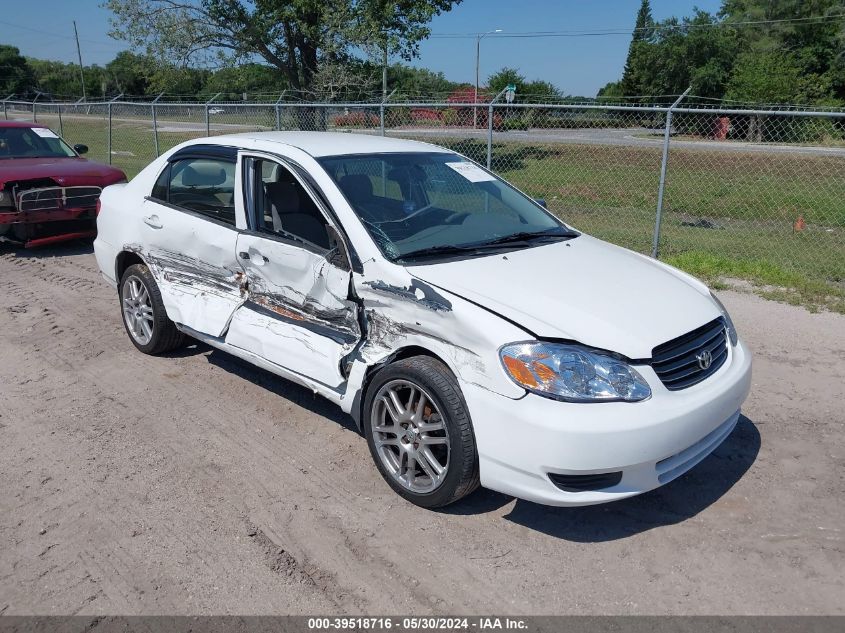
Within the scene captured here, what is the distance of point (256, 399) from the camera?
494 cm

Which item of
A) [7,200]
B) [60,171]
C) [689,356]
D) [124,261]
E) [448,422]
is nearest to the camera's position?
[448,422]

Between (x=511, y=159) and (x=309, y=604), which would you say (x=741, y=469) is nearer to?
(x=309, y=604)

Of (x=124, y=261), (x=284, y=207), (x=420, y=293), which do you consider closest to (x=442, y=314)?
(x=420, y=293)

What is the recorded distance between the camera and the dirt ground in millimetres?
2990

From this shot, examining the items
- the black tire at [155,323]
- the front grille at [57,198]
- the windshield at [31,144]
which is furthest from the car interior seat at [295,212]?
the windshield at [31,144]

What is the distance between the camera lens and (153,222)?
533cm

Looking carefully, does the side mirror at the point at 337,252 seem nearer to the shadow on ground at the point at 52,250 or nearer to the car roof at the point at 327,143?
the car roof at the point at 327,143

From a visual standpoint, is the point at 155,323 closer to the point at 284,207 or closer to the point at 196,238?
the point at 196,238

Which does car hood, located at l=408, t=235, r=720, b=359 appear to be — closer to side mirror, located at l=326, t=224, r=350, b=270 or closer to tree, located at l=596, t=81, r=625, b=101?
side mirror, located at l=326, t=224, r=350, b=270

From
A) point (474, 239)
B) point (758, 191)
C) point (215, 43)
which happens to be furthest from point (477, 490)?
point (215, 43)

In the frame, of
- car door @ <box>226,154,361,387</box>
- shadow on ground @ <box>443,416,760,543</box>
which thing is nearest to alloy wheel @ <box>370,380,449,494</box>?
shadow on ground @ <box>443,416,760,543</box>

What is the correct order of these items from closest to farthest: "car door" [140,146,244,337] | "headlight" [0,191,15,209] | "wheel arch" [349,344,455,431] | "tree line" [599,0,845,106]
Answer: "wheel arch" [349,344,455,431]
"car door" [140,146,244,337]
"headlight" [0,191,15,209]
"tree line" [599,0,845,106]

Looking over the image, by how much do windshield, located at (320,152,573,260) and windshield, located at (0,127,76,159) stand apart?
7445mm

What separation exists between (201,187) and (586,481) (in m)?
3.42
